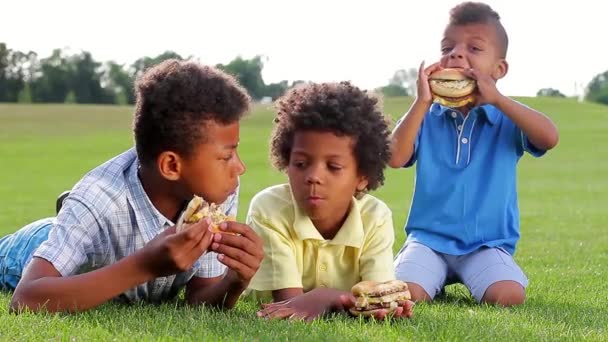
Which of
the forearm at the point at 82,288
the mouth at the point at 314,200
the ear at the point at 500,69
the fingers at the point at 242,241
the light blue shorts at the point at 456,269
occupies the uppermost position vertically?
the ear at the point at 500,69

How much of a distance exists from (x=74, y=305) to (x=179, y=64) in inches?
48.2

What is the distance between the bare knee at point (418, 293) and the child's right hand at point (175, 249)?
5.94 feet

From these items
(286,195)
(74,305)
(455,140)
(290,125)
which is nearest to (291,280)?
(286,195)

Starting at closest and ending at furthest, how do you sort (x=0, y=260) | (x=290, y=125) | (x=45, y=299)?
(x=45, y=299)
(x=290, y=125)
(x=0, y=260)

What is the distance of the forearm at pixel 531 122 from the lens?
5.57 metres

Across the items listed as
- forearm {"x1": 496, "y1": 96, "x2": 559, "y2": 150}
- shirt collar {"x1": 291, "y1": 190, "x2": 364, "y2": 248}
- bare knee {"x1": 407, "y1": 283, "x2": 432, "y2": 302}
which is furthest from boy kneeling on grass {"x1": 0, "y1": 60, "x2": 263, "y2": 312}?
forearm {"x1": 496, "y1": 96, "x2": 559, "y2": 150}

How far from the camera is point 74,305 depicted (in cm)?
405

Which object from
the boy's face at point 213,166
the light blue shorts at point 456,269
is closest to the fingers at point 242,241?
the boy's face at point 213,166

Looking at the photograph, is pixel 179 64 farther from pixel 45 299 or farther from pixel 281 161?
pixel 45 299

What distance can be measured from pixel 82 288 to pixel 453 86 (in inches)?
102

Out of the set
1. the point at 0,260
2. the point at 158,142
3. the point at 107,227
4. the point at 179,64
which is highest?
the point at 179,64

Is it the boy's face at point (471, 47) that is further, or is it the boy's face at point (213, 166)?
the boy's face at point (471, 47)

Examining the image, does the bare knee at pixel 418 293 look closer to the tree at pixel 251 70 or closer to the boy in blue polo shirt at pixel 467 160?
the boy in blue polo shirt at pixel 467 160

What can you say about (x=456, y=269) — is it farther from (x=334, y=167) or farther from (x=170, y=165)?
(x=170, y=165)
